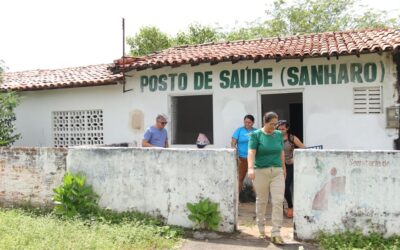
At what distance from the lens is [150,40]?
24.7 metres

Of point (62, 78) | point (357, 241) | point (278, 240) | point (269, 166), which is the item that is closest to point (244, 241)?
point (278, 240)

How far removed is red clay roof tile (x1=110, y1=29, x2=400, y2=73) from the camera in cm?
753

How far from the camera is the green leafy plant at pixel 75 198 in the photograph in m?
6.67

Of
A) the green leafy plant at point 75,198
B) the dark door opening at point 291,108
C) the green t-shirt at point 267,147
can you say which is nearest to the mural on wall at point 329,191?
the green t-shirt at point 267,147

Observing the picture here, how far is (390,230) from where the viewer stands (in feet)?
17.5

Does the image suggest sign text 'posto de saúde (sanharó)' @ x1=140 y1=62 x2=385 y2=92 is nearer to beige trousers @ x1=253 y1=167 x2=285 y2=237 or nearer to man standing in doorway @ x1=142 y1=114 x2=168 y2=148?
man standing in doorway @ x1=142 y1=114 x2=168 y2=148

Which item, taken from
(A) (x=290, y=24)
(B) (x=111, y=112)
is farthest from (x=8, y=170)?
(A) (x=290, y=24)

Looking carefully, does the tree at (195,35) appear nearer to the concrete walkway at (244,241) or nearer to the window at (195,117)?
the window at (195,117)

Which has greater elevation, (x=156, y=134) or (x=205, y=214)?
(x=156, y=134)

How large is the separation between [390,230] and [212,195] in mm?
2353

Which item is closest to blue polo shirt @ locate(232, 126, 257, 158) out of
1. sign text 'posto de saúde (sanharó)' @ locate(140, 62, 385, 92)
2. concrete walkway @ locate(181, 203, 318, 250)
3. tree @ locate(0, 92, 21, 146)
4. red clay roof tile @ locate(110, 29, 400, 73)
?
sign text 'posto de saúde (sanharó)' @ locate(140, 62, 385, 92)

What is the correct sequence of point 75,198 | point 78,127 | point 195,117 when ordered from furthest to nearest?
point 195,117
point 78,127
point 75,198

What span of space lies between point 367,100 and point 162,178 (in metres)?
4.28

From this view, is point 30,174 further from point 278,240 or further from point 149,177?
point 278,240
